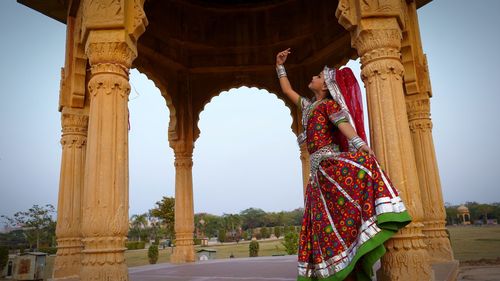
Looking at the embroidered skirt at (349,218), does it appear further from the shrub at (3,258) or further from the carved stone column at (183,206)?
the shrub at (3,258)

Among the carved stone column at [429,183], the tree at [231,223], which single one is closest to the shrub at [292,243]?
the carved stone column at [429,183]

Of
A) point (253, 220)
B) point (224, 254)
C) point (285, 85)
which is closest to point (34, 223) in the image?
point (224, 254)

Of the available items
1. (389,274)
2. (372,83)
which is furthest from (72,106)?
(389,274)

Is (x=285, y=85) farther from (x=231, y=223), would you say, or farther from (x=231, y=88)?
(x=231, y=223)

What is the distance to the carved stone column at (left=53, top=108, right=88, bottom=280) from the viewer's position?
757 cm

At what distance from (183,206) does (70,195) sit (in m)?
4.62

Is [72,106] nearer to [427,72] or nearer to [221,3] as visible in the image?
[221,3]

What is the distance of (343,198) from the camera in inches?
154

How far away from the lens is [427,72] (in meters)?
8.59

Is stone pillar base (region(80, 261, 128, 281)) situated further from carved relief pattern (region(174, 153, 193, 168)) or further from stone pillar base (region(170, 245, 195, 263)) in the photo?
carved relief pattern (region(174, 153, 193, 168))

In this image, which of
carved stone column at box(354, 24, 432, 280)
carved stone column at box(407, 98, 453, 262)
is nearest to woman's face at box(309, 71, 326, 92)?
carved stone column at box(354, 24, 432, 280)

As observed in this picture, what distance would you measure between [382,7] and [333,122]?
2385 millimetres

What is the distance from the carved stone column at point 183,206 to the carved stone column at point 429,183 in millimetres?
7018

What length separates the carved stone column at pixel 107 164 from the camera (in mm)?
4930
